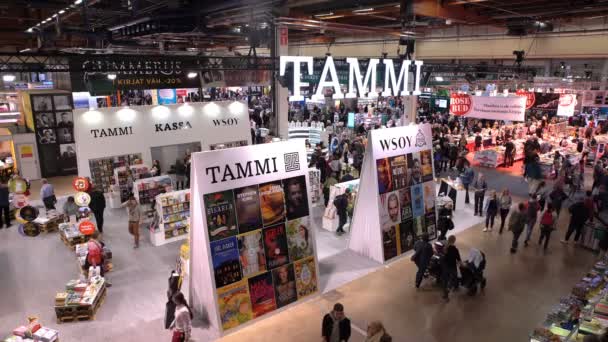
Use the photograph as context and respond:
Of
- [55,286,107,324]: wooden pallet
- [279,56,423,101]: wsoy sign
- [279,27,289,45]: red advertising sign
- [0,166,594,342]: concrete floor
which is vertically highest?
[279,27,289,45]: red advertising sign

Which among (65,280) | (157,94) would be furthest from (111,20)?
(65,280)

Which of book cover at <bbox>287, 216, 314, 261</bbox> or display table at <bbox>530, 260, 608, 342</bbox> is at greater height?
book cover at <bbox>287, 216, 314, 261</bbox>

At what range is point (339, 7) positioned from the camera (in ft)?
32.1

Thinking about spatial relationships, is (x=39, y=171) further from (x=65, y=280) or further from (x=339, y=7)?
(x=339, y=7)

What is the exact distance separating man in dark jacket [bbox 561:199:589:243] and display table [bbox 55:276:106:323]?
973 centimetres

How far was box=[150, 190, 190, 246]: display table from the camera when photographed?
9500 millimetres

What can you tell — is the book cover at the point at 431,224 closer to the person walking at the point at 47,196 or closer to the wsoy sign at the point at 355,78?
the wsoy sign at the point at 355,78

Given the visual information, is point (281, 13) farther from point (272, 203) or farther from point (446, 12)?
point (272, 203)

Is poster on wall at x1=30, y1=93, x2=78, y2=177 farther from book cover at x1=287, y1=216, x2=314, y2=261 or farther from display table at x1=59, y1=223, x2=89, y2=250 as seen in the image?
book cover at x1=287, y1=216, x2=314, y2=261

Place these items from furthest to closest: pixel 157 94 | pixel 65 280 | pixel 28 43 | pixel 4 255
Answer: pixel 28 43 < pixel 157 94 < pixel 4 255 < pixel 65 280

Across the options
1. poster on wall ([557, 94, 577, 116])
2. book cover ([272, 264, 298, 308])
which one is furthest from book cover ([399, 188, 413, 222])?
poster on wall ([557, 94, 577, 116])

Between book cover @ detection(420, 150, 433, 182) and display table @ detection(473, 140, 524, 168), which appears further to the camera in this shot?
display table @ detection(473, 140, 524, 168)

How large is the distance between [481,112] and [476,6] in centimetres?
603

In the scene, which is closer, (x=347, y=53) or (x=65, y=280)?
(x=65, y=280)
